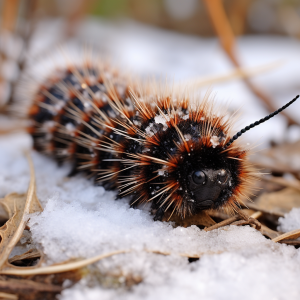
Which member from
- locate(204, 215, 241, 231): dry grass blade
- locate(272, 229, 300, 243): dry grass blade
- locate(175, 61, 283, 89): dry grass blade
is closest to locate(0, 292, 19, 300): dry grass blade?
locate(204, 215, 241, 231): dry grass blade

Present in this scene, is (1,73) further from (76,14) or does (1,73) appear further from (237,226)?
(237,226)

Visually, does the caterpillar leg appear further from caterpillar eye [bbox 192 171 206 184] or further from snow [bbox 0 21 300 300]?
caterpillar eye [bbox 192 171 206 184]

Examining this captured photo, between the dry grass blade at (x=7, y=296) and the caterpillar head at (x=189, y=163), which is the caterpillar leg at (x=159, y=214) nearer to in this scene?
the caterpillar head at (x=189, y=163)

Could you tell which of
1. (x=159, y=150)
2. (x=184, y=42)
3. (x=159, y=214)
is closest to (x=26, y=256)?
(x=159, y=214)

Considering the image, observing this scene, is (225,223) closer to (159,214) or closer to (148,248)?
(159,214)

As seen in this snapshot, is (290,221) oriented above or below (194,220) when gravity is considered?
above

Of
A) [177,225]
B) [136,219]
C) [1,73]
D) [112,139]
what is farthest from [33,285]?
[1,73]
